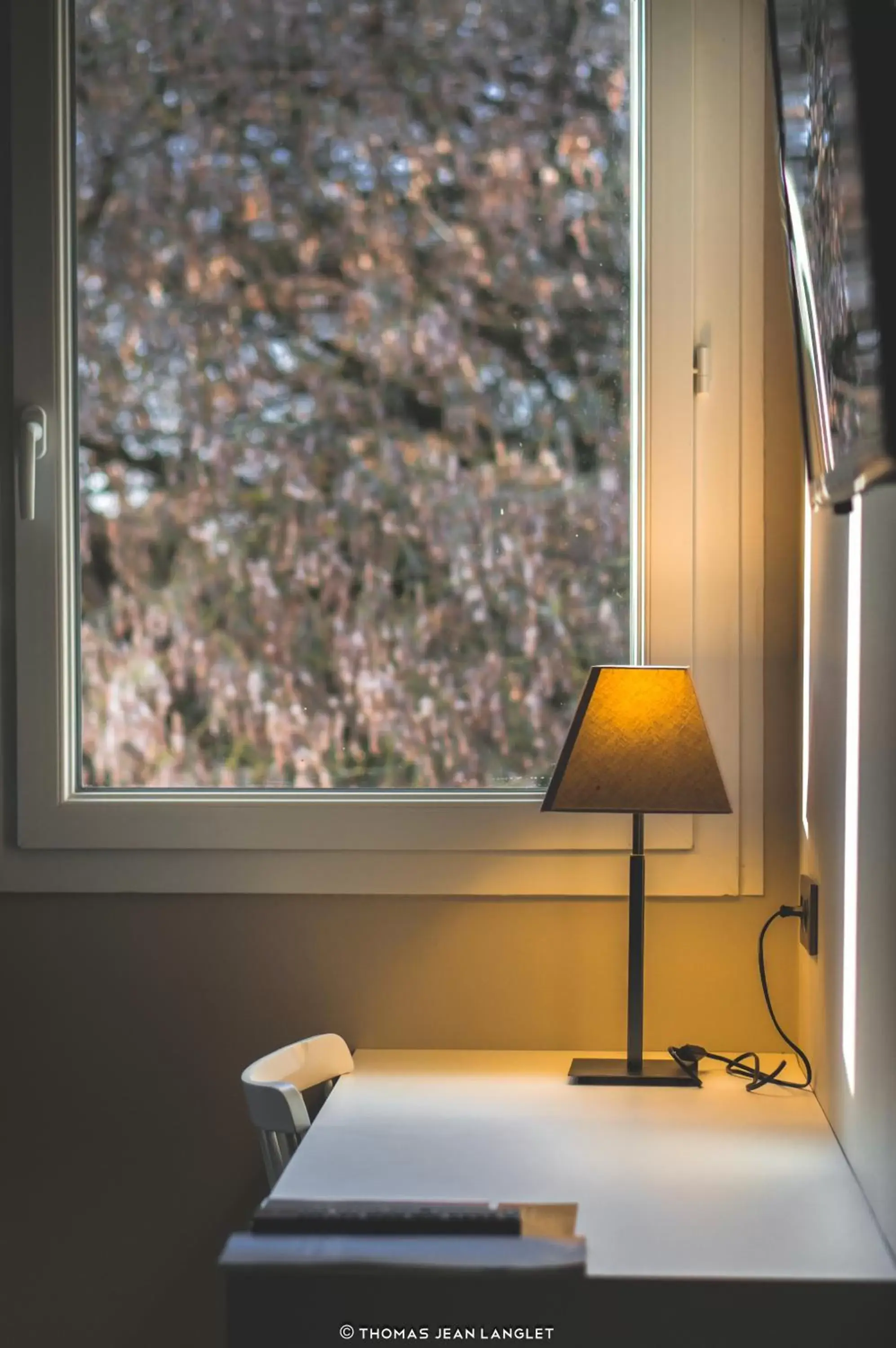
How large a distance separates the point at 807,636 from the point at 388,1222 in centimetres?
113

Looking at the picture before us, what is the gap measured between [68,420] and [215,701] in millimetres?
533

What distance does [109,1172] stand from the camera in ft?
7.09

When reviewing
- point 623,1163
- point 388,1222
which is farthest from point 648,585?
point 388,1222

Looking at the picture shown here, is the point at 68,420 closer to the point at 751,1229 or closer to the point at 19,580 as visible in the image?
the point at 19,580

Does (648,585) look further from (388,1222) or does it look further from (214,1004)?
(388,1222)

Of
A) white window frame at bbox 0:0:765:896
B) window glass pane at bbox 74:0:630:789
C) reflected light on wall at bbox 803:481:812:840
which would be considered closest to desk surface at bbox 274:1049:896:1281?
white window frame at bbox 0:0:765:896

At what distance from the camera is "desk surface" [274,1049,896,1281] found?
1.29 meters

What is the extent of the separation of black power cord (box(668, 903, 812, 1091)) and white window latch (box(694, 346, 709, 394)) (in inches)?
33.2

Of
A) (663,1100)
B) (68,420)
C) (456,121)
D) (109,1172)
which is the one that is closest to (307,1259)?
(663,1100)

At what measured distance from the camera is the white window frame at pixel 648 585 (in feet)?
6.91

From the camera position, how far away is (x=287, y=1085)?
1.71m

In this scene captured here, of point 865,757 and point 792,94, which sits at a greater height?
point 792,94

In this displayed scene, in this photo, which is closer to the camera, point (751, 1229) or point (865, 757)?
point (751, 1229)

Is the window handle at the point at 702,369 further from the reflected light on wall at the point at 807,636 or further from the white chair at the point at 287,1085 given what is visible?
the white chair at the point at 287,1085
